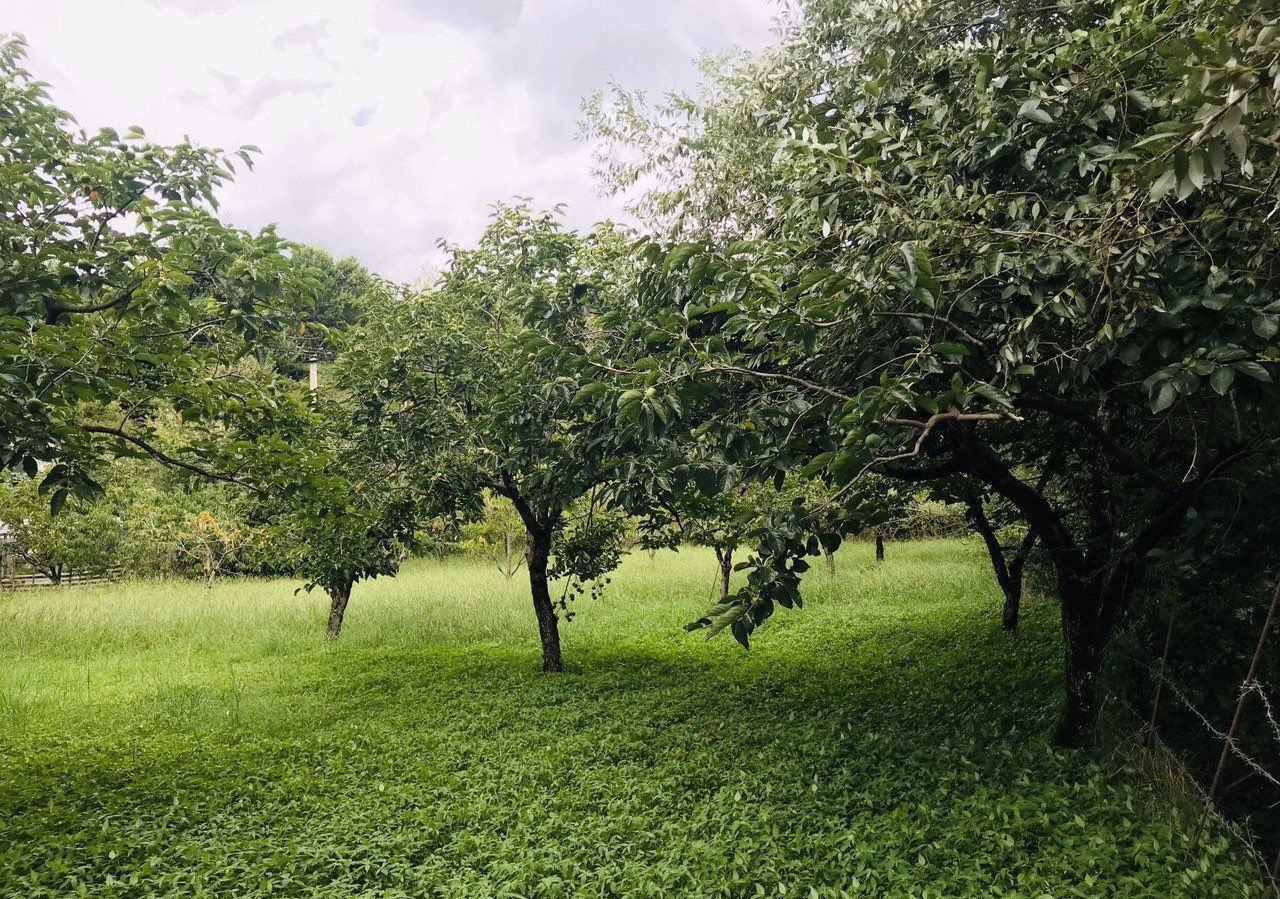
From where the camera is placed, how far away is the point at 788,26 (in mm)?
7699

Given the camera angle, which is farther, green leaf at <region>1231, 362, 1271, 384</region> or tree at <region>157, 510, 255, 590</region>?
tree at <region>157, 510, 255, 590</region>

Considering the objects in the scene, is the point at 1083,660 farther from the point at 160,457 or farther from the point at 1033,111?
the point at 160,457

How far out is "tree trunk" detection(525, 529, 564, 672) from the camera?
11180mm

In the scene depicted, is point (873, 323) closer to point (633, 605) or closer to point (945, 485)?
point (945, 485)

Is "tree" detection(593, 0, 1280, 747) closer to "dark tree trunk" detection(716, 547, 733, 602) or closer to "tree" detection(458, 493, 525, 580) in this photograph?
"dark tree trunk" detection(716, 547, 733, 602)

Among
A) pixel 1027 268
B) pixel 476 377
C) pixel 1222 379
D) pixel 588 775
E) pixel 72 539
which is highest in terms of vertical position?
pixel 476 377

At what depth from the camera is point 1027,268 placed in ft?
13.8

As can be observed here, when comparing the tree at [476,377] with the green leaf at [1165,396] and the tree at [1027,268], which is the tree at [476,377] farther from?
the green leaf at [1165,396]

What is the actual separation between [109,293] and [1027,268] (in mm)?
6840

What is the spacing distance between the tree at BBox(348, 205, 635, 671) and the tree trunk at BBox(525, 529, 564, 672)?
0.55 meters

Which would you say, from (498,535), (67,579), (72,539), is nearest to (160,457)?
(498,535)

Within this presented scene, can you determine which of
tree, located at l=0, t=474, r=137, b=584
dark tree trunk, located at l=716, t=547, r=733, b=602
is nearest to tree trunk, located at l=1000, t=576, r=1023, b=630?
dark tree trunk, located at l=716, t=547, r=733, b=602

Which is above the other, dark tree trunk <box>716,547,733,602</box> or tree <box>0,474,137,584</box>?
tree <box>0,474,137,584</box>

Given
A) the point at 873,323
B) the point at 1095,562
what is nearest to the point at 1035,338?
the point at 873,323
